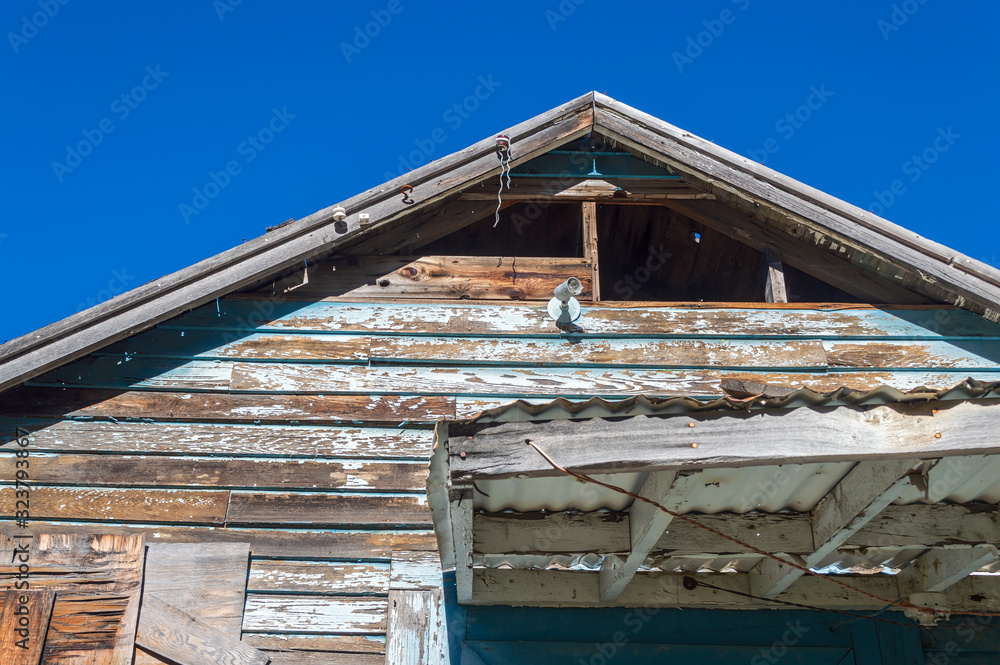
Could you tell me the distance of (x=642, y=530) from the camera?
3691 mm

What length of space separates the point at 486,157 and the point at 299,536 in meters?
2.76

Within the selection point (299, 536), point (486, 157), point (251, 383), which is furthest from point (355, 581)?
point (486, 157)

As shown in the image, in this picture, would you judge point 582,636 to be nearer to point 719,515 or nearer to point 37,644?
point 719,515

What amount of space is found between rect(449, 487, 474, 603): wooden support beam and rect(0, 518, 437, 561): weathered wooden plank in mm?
427

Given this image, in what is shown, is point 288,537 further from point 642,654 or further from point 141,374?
point 642,654

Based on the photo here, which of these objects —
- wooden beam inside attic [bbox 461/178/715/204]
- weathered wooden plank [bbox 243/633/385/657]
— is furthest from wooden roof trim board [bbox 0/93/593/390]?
weathered wooden plank [bbox 243/633/385/657]

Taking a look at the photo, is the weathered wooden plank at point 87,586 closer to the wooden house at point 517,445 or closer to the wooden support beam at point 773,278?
the wooden house at point 517,445

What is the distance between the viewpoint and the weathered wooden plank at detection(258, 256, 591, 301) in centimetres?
548

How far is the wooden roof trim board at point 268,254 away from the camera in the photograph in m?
4.68

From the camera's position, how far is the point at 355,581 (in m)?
4.34

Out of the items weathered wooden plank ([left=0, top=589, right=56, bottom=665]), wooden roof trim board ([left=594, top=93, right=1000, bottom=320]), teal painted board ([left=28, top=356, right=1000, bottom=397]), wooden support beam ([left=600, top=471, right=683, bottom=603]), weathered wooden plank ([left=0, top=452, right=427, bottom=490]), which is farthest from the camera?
wooden roof trim board ([left=594, top=93, right=1000, bottom=320])

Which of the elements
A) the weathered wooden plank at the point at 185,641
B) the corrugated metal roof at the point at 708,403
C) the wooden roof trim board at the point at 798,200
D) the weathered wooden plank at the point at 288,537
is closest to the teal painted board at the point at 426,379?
the wooden roof trim board at the point at 798,200

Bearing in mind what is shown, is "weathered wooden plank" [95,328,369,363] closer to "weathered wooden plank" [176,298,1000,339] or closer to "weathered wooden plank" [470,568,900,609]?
"weathered wooden plank" [176,298,1000,339]

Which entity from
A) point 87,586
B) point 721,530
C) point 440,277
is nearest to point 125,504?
point 87,586
